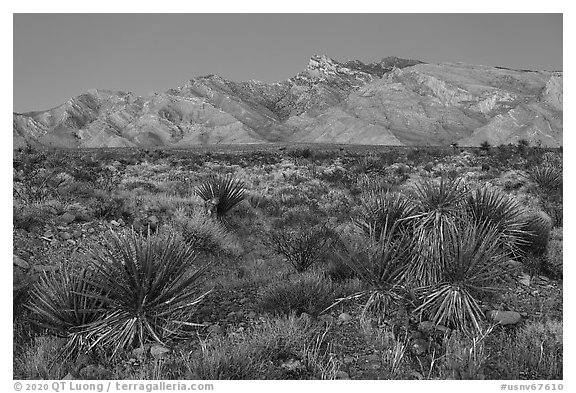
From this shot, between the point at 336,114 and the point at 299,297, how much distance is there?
122513mm

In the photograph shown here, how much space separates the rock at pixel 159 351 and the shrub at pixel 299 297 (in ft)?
4.57

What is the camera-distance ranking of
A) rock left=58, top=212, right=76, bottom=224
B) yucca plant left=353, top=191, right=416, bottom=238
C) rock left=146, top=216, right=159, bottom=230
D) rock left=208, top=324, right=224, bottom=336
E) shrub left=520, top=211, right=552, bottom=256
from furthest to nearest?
rock left=146, top=216, right=159, bottom=230, rock left=58, top=212, right=76, bottom=224, shrub left=520, top=211, right=552, bottom=256, yucca plant left=353, top=191, right=416, bottom=238, rock left=208, top=324, right=224, bottom=336

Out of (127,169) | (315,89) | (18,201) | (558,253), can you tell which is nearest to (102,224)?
(18,201)

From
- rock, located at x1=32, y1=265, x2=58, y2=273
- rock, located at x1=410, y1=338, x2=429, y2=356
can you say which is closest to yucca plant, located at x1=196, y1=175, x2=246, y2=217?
rock, located at x1=32, y1=265, x2=58, y2=273

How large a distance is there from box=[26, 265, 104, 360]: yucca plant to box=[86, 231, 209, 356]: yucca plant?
107 millimetres

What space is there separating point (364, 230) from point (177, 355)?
419 centimetres

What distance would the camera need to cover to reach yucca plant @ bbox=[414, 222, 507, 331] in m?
5.07

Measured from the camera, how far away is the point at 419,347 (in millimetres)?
4652

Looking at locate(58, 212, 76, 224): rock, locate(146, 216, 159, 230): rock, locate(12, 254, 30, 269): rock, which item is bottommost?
locate(12, 254, 30, 269): rock

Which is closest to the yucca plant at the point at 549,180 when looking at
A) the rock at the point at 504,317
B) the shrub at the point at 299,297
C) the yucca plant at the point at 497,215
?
the yucca plant at the point at 497,215

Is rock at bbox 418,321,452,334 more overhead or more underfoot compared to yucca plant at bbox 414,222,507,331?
more underfoot

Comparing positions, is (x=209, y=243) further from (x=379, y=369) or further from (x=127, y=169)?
(x=127, y=169)

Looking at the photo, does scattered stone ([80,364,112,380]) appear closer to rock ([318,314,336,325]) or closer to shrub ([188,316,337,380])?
shrub ([188,316,337,380])

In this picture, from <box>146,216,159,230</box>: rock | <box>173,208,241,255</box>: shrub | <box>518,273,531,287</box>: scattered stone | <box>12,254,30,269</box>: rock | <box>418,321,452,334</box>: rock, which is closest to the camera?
<box>418,321,452,334</box>: rock
